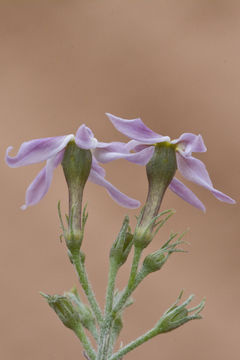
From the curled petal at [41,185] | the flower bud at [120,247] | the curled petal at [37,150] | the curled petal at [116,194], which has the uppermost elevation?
the curled petal at [37,150]

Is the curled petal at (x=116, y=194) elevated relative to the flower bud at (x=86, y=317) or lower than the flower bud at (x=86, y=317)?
elevated

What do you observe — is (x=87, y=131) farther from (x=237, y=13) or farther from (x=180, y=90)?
(x=237, y=13)

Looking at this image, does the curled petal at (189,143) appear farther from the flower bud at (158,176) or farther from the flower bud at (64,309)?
the flower bud at (64,309)

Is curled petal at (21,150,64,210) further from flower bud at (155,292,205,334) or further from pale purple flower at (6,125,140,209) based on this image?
flower bud at (155,292,205,334)

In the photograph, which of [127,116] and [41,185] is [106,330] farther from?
[127,116]

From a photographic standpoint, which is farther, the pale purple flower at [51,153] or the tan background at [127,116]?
the tan background at [127,116]

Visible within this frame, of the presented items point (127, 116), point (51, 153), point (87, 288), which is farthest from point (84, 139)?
point (127, 116)

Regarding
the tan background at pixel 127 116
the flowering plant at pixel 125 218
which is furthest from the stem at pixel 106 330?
the tan background at pixel 127 116

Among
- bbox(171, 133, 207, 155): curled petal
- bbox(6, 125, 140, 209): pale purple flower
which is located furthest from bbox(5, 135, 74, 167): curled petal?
bbox(171, 133, 207, 155): curled petal
